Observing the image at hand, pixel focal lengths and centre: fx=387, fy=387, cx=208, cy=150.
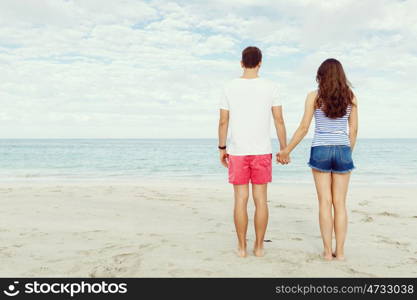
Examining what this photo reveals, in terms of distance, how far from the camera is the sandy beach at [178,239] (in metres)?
3.88

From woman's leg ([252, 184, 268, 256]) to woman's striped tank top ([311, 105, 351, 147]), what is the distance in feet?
2.57

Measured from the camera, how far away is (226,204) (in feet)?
26.9

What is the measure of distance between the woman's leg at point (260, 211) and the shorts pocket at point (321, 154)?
609 mm

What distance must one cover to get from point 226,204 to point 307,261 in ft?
13.6

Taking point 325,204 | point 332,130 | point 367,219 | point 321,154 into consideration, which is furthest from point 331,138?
point 367,219

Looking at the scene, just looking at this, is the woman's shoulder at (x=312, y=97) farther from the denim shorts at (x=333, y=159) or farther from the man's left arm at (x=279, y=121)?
the denim shorts at (x=333, y=159)

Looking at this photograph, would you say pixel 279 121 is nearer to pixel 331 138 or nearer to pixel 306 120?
pixel 306 120

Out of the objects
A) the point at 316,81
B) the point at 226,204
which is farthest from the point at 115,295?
the point at 226,204

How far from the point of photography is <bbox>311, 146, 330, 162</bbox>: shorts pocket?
13.3 ft

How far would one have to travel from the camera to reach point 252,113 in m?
4.14

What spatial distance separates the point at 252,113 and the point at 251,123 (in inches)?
4.2

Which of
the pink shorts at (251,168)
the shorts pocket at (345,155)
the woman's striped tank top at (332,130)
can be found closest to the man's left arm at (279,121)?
the pink shorts at (251,168)

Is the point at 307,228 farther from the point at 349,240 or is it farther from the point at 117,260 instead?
the point at 117,260

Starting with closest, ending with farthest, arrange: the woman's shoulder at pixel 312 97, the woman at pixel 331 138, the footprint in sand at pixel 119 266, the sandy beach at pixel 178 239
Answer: the footprint in sand at pixel 119 266 → the sandy beach at pixel 178 239 → the woman at pixel 331 138 → the woman's shoulder at pixel 312 97
